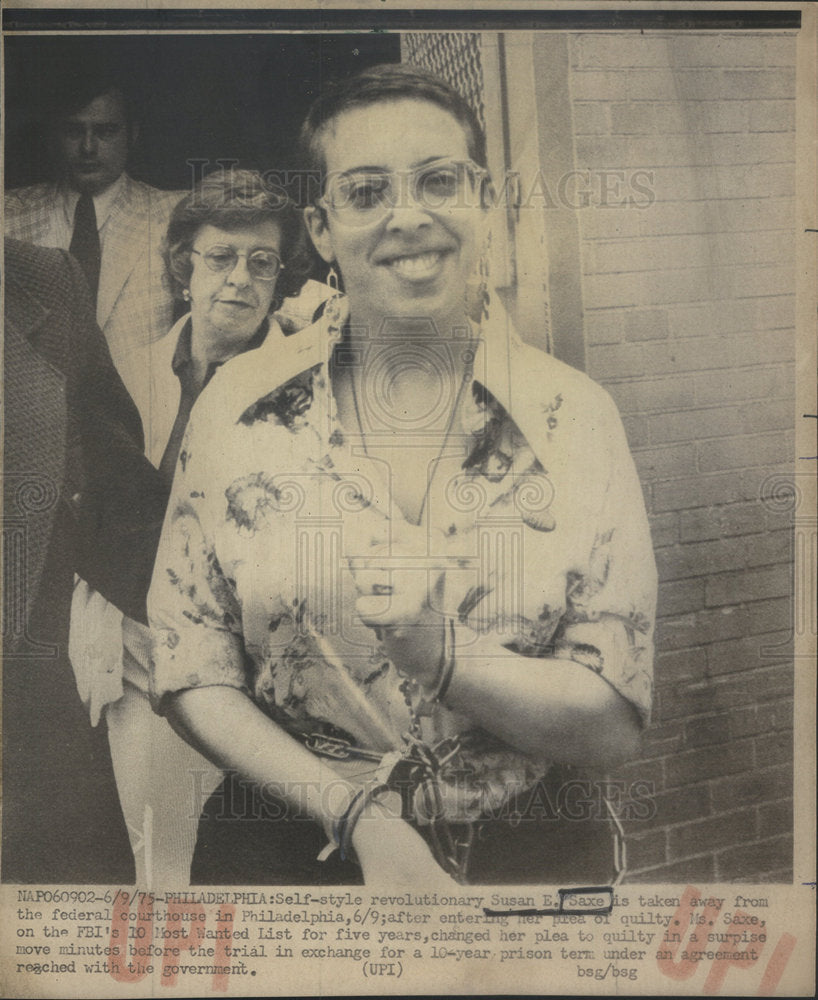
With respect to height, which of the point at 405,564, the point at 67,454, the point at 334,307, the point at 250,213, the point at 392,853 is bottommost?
the point at 392,853

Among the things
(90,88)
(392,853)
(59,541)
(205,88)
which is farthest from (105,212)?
(392,853)

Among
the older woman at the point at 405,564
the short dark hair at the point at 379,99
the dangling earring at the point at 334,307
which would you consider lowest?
the older woman at the point at 405,564

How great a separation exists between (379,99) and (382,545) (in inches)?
52.8

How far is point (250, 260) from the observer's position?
267 centimetres

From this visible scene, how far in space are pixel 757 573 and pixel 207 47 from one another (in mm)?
2319

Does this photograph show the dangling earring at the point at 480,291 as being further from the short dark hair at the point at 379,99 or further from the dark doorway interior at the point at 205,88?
the dark doorway interior at the point at 205,88

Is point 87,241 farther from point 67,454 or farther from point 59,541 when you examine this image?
point 59,541

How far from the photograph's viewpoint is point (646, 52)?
106 inches

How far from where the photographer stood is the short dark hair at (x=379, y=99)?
2.65 metres

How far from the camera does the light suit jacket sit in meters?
2.68

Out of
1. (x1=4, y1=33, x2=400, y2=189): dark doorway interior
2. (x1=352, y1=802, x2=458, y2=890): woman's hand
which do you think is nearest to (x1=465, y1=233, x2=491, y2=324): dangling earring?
(x1=4, y1=33, x2=400, y2=189): dark doorway interior

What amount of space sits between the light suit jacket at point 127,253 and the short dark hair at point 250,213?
80 millimetres

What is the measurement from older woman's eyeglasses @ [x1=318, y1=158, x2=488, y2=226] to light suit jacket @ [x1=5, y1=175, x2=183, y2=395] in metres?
0.50

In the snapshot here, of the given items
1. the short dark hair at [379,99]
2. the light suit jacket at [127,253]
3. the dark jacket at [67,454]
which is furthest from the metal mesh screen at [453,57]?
the dark jacket at [67,454]
